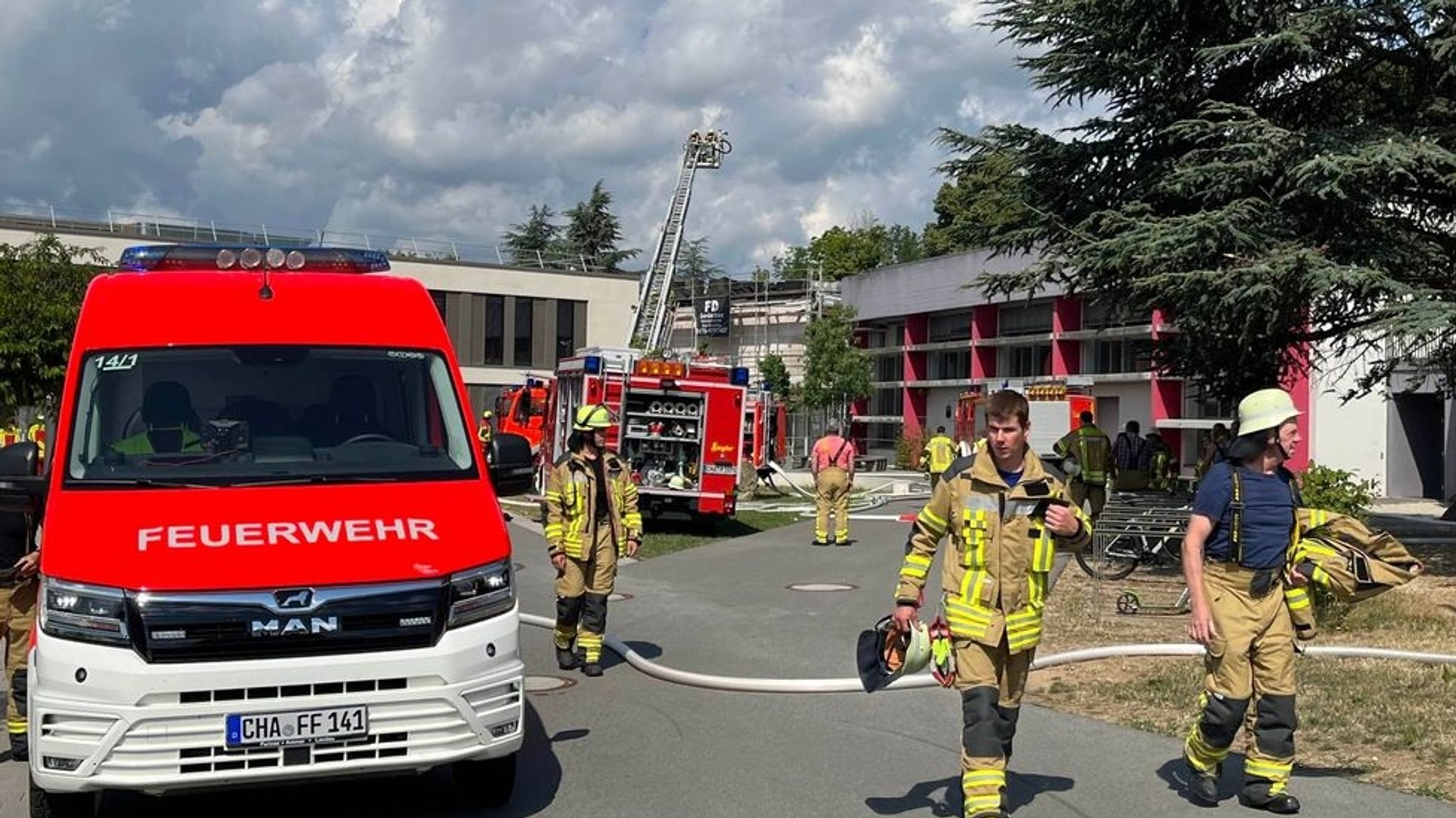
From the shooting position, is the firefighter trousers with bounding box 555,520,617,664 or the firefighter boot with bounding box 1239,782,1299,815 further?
the firefighter trousers with bounding box 555,520,617,664

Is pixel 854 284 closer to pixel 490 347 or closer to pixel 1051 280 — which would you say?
pixel 490 347

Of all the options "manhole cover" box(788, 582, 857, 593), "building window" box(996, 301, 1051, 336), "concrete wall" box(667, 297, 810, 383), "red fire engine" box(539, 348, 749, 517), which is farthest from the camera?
"concrete wall" box(667, 297, 810, 383)

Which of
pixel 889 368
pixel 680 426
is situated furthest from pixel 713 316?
pixel 680 426

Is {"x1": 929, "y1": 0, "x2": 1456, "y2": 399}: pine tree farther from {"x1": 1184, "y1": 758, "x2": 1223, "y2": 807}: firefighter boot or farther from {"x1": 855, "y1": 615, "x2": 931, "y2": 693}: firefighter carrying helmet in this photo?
{"x1": 855, "y1": 615, "x2": 931, "y2": 693}: firefighter carrying helmet

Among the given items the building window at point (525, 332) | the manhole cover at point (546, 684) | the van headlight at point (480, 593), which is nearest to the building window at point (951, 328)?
the building window at point (525, 332)

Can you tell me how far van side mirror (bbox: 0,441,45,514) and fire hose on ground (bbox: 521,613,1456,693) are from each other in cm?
448

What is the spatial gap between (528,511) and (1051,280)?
540 inches

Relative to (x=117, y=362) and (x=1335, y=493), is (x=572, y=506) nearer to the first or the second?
(x=117, y=362)

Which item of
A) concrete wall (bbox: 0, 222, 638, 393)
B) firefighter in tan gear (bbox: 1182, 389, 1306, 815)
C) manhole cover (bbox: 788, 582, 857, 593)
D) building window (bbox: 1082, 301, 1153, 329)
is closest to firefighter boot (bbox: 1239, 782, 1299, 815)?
firefighter in tan gear (bbox: 1182, 389, 1306, 815)

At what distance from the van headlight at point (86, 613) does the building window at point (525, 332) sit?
5311cm

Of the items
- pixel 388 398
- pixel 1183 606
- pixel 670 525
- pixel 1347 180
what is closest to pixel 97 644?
pixel 388 398

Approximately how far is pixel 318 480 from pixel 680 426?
16.1 meters

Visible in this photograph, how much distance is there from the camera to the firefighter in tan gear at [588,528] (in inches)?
389

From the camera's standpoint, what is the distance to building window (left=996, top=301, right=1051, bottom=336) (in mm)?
48125
